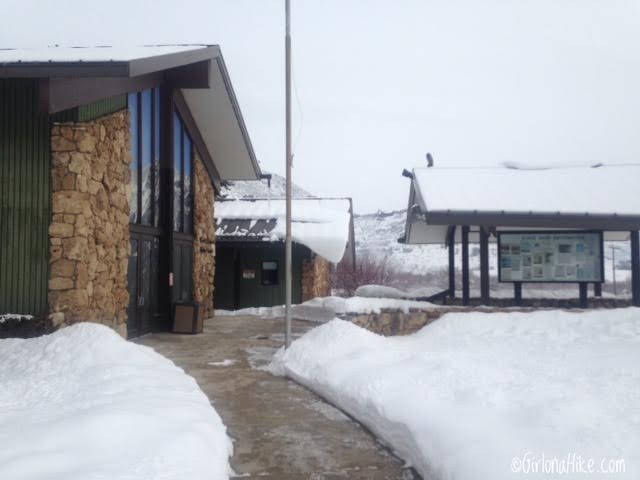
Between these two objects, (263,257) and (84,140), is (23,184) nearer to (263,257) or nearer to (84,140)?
(84,140)

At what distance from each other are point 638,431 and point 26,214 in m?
7.44

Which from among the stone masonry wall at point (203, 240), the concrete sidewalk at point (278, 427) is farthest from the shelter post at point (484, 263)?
the stone masonry wall at point (203, 240)

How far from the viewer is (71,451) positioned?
3.42m

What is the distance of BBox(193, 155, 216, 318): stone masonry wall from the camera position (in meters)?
14.0

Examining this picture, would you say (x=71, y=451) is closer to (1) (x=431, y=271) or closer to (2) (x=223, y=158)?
(2) (x=223, y=158)

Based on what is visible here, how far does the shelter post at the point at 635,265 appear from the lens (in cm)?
1103

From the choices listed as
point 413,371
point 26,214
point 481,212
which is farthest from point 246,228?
point 413,371

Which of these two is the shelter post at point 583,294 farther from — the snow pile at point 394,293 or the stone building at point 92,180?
the stone building at point 92,180

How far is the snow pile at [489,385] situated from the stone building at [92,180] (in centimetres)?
321

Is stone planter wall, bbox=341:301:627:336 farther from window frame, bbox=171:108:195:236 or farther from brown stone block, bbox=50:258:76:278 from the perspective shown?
brown stone block, bbox=50:258:76:278

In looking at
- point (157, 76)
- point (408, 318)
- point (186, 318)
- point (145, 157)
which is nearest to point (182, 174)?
point (145, 157)

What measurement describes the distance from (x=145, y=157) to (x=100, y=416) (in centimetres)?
743

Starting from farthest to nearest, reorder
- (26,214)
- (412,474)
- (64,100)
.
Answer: (26,214) < (64,100) < (412,474)

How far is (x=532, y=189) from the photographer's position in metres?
11.6
